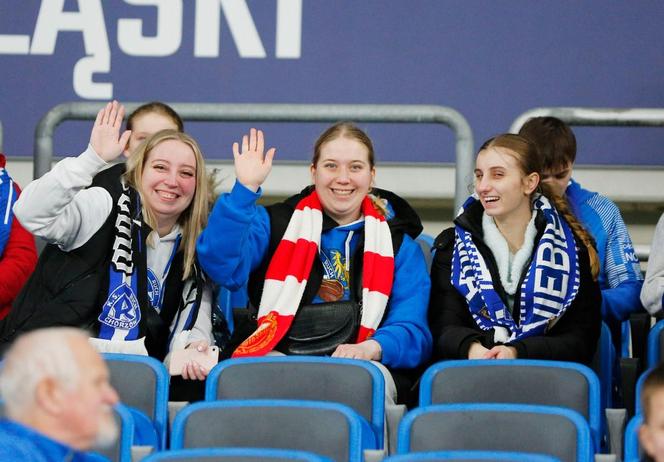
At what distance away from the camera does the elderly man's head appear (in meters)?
1.95

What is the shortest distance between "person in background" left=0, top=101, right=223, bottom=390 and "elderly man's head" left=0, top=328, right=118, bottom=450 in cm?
158

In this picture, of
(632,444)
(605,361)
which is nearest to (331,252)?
(605,361)

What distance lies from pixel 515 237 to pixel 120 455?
152 centimetres

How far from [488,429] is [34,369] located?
1.24 metres

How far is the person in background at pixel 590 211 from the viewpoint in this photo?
412cm

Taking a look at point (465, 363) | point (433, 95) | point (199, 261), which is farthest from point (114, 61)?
point (465, 363)

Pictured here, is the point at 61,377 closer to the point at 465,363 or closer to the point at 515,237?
the point at 465,363

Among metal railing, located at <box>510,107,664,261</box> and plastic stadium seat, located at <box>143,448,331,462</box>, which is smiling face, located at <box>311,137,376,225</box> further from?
plastic stadium seat, located at <box>143,448,331,462</box>

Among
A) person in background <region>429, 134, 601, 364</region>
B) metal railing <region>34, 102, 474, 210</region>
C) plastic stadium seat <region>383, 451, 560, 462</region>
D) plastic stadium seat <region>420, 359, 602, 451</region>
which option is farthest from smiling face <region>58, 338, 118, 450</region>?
metal railing <region>34, 102, 474, 210</region>

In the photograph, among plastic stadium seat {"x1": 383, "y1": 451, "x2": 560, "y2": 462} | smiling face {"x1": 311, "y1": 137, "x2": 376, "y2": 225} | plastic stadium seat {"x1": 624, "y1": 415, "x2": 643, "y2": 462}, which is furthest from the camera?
smiling face {"x1": 311, "y1": 137, "x2": 376, "y2": 225}

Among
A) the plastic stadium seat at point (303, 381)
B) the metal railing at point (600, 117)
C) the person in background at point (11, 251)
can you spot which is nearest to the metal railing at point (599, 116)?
the metal railing at point (600, 117)

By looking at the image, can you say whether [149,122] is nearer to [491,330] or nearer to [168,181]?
[168,181]

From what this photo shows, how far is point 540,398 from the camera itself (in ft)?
10.8

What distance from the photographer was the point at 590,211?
13.9 feet
